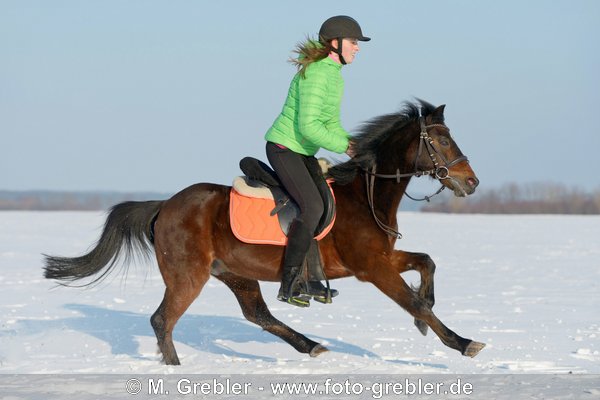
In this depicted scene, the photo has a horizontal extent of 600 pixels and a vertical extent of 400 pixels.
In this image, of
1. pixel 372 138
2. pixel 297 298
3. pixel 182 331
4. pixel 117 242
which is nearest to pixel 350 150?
pixel 372 138

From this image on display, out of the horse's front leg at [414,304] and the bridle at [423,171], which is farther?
the bridle at [423,171]

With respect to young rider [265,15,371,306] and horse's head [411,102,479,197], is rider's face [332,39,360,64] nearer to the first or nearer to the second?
young rider [265,15,371,306]

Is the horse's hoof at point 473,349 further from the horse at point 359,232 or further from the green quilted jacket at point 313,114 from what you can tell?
the green quilted jacket at point 313,114

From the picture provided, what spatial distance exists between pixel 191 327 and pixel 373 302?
121 inches

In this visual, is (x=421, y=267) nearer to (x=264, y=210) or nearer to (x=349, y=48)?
(x=264, y=210)

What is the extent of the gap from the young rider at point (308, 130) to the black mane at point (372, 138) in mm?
104

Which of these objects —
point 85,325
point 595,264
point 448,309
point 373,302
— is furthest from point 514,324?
point 595,264

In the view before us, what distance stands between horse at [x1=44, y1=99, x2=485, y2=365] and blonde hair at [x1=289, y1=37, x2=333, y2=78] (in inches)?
31.1

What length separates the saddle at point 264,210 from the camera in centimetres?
655

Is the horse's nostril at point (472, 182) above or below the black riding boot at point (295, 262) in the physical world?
above

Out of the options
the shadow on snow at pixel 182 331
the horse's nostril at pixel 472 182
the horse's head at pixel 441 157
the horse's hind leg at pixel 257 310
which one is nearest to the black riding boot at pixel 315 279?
the horse's hind leg at pixel 257 310

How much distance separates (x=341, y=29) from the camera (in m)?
6.27

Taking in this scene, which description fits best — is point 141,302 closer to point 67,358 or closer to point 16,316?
point 16,316

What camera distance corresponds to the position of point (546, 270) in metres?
14.9
